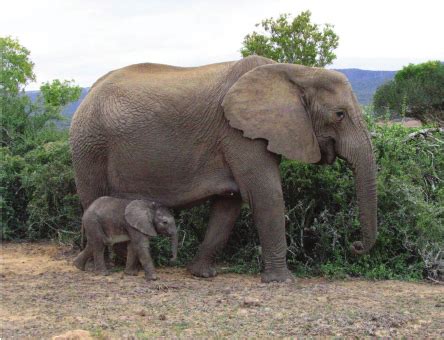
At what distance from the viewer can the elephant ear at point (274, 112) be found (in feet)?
22.2

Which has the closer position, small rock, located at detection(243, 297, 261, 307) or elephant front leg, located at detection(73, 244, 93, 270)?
small rock, located at detection(243, 297, 261, 307)

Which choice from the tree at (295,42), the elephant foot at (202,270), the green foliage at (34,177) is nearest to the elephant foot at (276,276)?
the elephant foot at (202,270)

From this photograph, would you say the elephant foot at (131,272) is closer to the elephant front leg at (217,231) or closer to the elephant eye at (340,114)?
the elephant front leg at (217,231)

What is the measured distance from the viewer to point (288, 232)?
802 cm

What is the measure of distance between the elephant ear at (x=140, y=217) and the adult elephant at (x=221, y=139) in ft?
1.07

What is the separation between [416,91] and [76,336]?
34.0m

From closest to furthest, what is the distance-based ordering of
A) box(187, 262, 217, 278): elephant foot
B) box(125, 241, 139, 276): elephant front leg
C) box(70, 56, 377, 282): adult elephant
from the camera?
box(70, 56, 377, 282): adult elephant, box(125, 241, 139, 276): elephant front leg, box(187, 262, 217, 278): elephant foot

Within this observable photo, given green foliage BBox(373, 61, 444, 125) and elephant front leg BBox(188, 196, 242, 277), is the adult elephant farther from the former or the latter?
green foliage BBox(373, 61, 444, 125)

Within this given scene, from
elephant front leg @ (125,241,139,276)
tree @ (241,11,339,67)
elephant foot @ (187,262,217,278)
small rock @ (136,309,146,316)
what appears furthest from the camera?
tree @ (241,11,339,67)

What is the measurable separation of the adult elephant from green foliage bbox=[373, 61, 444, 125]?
26358 mm

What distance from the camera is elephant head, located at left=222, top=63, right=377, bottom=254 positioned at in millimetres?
6684

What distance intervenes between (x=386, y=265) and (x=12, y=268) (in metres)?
4.52

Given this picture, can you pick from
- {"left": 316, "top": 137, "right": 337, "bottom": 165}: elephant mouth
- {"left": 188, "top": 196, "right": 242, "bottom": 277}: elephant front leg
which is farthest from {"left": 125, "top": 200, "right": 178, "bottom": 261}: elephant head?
{"left": 316, "top": 137, "right": 337, "bottom": 165}: elephant mouth

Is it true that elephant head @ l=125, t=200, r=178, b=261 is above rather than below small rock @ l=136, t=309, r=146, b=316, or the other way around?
above
